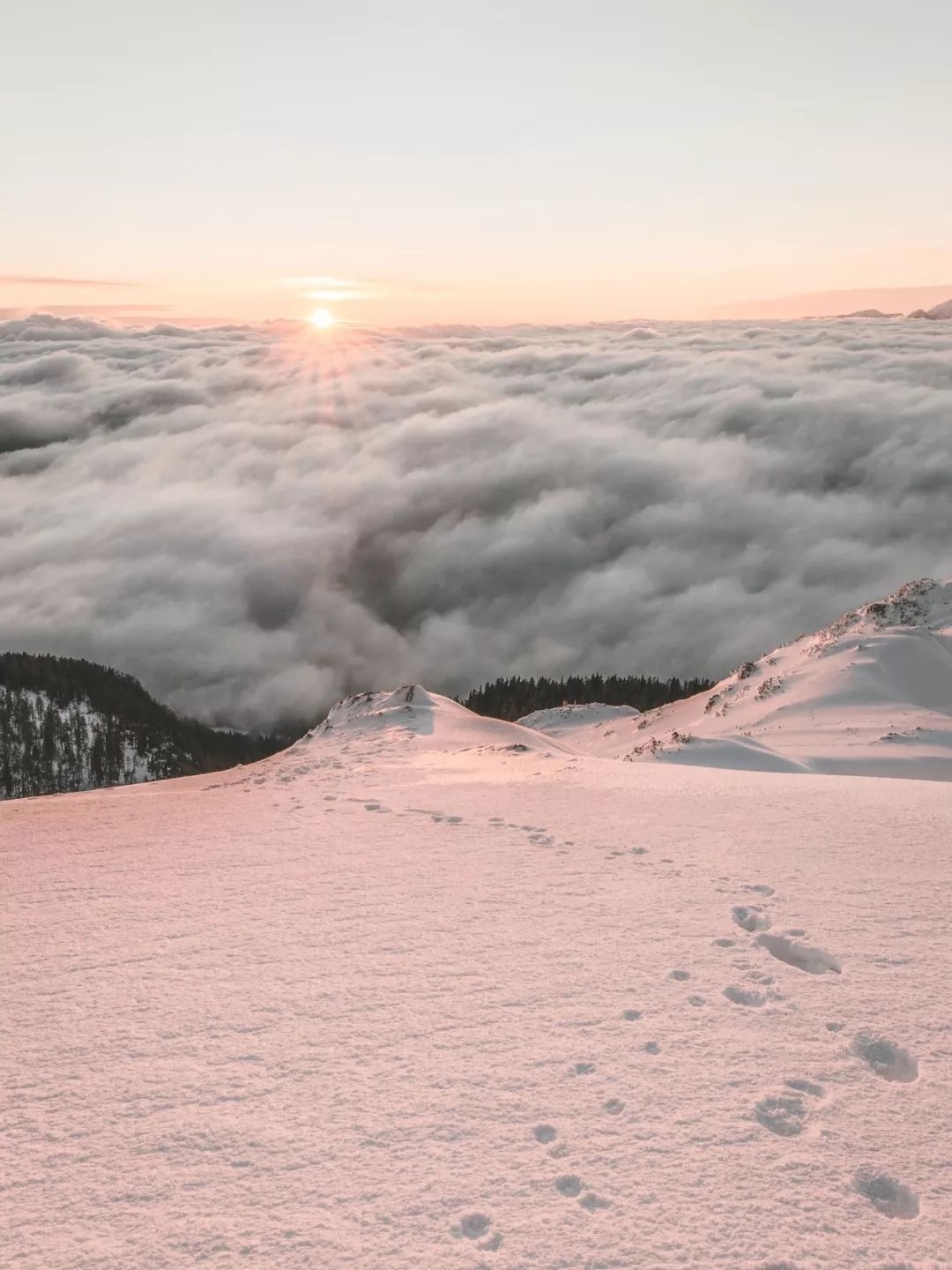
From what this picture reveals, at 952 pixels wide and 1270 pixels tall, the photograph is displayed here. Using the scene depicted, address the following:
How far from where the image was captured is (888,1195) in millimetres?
3547

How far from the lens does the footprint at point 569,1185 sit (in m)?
3.55

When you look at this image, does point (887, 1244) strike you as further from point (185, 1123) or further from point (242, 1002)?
point (242, 1002)

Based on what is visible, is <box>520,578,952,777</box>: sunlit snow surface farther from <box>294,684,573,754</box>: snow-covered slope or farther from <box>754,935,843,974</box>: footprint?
<box>754,935,843,974</box>: footprint

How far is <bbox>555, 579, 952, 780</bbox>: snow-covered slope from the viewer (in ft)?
63.0

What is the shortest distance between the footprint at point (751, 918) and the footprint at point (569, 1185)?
2874 millimetres

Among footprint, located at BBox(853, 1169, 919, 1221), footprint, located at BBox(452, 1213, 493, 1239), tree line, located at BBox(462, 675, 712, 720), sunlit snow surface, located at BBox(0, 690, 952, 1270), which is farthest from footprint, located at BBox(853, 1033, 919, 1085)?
tree line, located at BBox(462, 675, 712, 720)

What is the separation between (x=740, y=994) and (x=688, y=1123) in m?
1.35

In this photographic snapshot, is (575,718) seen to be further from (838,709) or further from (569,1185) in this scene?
(569,1185)

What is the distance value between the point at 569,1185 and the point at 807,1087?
134cm

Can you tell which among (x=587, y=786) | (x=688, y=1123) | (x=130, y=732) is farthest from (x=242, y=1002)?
(x=130, y=732)

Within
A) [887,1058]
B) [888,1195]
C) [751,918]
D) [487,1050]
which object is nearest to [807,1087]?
[887,1058]

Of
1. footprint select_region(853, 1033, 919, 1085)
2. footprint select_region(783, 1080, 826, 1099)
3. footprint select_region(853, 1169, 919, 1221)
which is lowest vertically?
footprint select_region(853, 1033, 919, 1085)

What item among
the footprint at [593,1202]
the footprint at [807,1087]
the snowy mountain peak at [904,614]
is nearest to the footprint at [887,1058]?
the footprint at [807,1087]

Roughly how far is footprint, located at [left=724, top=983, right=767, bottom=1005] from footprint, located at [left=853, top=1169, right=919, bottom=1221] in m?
1.41
